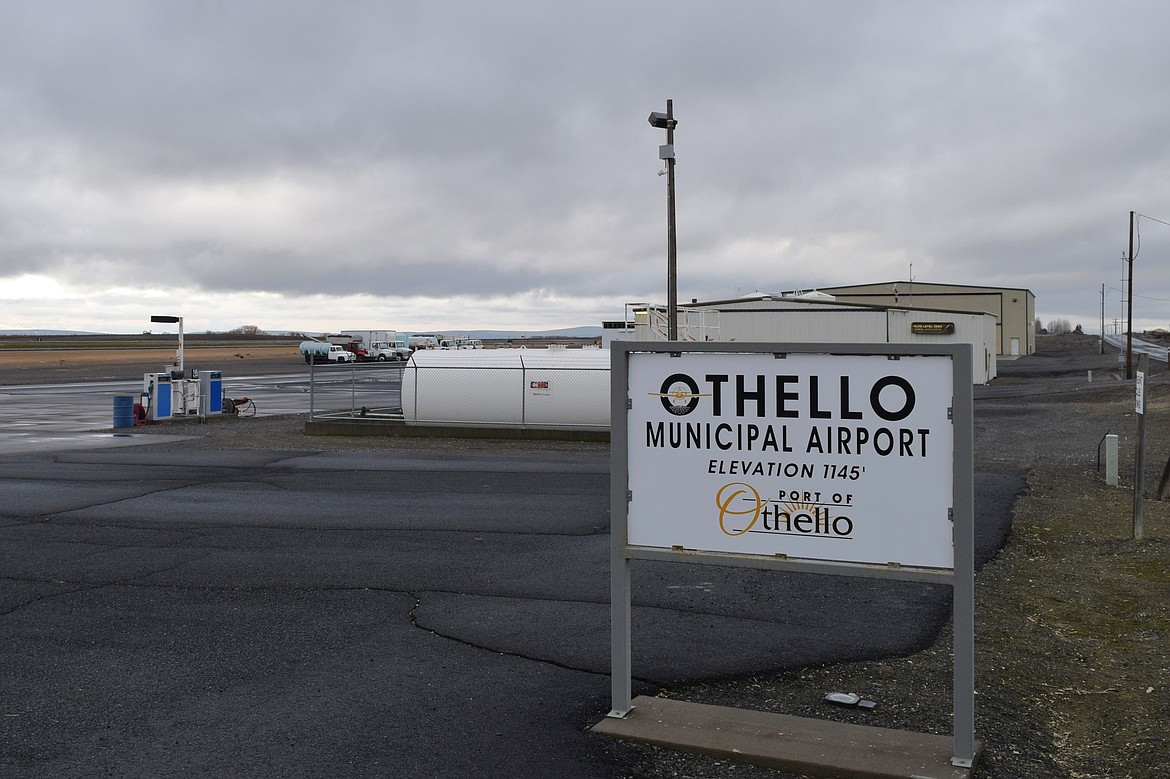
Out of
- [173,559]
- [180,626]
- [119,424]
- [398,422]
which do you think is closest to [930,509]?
[180,626]

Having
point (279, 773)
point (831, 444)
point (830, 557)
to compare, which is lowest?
point (279, 773)

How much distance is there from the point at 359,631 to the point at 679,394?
10.7 feet

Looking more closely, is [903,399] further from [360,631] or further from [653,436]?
[360,631]

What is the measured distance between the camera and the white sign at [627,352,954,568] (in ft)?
17.2

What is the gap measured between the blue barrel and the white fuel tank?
7633mm

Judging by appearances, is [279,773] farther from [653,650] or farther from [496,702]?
[653,650]

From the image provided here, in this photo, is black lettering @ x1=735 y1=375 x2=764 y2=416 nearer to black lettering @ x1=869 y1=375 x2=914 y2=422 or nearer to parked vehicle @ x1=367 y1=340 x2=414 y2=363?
black lettering @ x1=869 y1=375 x2=914 y2=422

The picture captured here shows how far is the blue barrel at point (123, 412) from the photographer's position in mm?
27062

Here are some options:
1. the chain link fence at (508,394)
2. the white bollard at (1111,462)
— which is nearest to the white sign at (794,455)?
the white bollard at (1111,462)

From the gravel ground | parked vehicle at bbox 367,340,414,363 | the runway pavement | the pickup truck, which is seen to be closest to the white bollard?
the gravel ground

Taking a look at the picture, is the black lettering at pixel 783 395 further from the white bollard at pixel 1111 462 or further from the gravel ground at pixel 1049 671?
the white bollard at pixel 1111 462

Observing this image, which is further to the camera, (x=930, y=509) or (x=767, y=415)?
(x=767, y=415)

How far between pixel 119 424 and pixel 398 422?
303 inches

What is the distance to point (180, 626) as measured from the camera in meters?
7.70
